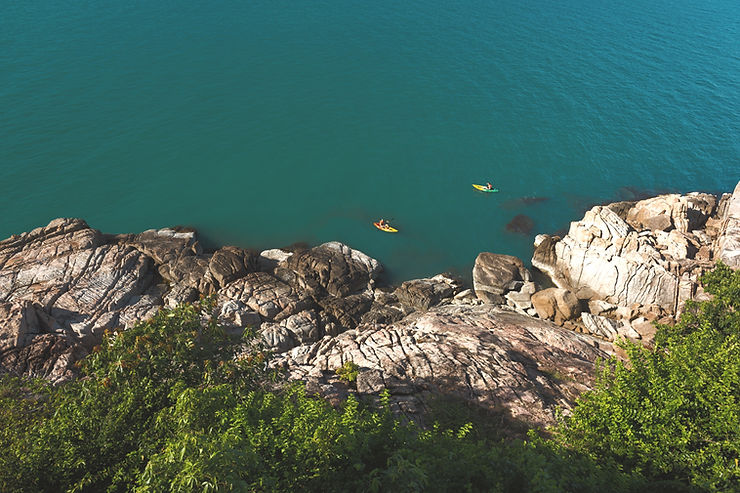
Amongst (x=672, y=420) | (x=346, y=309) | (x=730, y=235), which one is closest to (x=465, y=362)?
(x=346, y=309)

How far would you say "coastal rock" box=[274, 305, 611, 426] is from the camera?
91.4ft

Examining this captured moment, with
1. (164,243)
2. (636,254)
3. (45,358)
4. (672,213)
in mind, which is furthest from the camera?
(672,213)

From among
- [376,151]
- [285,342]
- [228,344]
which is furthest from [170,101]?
[228,344]

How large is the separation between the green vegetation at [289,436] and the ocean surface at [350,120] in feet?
92.6

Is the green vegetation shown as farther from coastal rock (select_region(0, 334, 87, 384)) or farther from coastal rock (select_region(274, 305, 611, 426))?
coastal rock (select_region(0, 334, 87, 384))

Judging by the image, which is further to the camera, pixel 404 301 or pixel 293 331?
pixel 404 301

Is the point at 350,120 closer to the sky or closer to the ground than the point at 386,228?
closer to the sky

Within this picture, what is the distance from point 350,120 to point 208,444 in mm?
58324

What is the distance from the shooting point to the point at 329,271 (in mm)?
42688

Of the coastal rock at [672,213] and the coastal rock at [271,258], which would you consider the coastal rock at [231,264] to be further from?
the coastal rock at [672,213]

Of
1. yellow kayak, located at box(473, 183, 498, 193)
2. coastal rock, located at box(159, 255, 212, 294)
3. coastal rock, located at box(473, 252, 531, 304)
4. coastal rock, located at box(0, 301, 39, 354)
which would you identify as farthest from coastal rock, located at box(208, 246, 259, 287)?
yellow kayak, located at box(473, 183, 498, 193)

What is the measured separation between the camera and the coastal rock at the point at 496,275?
144 ft

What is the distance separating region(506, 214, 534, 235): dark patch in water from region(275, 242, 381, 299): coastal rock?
55.2 ft

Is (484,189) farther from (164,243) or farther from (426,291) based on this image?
(164,243)
